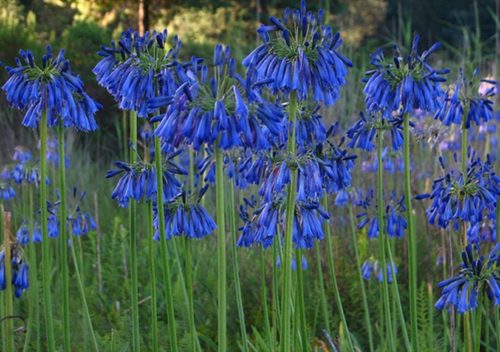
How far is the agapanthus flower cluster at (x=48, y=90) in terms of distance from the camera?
226 centimetres

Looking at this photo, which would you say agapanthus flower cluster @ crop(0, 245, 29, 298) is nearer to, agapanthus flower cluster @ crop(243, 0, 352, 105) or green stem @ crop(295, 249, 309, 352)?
green stem @ crop(295, 249, 309, 352)

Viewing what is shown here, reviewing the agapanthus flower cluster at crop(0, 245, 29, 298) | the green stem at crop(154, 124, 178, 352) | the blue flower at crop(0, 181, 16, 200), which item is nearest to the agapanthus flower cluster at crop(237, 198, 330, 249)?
the green stem at crop(154, 124, 178, 352)

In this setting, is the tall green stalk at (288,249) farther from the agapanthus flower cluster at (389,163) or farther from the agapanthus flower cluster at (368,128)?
the agapanthus flower cluster at (389,163)

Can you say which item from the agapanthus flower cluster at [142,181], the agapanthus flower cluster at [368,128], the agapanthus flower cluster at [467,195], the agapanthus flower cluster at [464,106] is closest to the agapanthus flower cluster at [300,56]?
the agapanthus flower cluster at [142,181]

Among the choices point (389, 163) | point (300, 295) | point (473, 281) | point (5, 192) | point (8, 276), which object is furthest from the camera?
point (389, 163)

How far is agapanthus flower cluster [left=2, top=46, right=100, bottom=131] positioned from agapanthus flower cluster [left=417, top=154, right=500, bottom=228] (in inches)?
54.8

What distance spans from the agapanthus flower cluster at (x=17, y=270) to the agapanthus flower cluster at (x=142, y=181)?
838 mm

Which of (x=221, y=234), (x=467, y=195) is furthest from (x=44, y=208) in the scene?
(x=467, y=195)

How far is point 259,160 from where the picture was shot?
2365mm

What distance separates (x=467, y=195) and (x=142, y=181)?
1260mm

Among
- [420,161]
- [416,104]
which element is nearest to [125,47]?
[416,104]

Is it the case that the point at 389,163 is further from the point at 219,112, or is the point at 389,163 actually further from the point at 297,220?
the point at 219,112

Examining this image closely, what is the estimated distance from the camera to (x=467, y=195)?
8.94 feet

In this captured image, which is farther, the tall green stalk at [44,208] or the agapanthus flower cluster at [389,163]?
the agapanthus flower cluster at [389,163]
